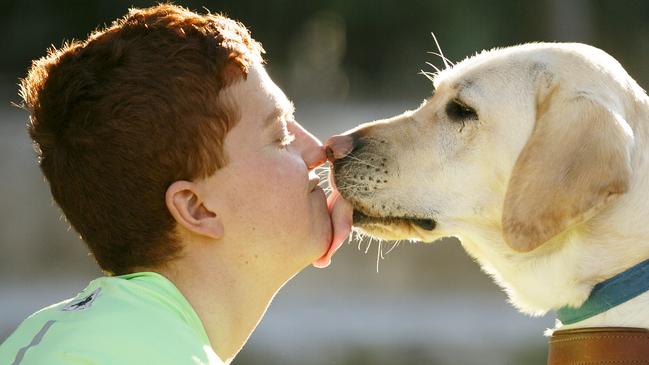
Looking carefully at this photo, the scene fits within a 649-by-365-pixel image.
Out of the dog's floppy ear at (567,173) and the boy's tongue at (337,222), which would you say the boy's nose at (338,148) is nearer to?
the boy's tongue at (337,222)

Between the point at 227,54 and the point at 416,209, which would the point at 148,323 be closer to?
the point at 227,54

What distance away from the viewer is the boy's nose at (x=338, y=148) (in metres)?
3.28

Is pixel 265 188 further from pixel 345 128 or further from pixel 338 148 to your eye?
pixel 345 128

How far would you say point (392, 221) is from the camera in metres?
3.27

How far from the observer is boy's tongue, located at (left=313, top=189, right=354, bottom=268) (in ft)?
10.2

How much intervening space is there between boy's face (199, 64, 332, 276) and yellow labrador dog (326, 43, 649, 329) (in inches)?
12.2

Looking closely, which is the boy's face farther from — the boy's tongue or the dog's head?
the dog's head

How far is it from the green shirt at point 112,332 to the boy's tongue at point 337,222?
0.64m

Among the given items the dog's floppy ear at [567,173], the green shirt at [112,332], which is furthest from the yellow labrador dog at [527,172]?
the green shirt at [112,332]

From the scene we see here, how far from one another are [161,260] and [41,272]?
5.67 metres

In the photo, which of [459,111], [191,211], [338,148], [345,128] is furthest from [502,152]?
[345,128]

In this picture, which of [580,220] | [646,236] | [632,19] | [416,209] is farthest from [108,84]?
[632,19]

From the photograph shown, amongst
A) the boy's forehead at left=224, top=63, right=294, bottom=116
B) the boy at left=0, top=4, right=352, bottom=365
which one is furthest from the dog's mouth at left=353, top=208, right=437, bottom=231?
the boy's forehead at left=224, top=63, right=294, bottom=116

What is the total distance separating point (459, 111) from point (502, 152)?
0.77 ft
